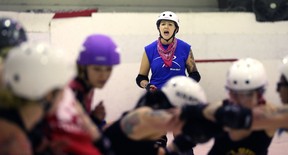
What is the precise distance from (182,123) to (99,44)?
29.7 inches

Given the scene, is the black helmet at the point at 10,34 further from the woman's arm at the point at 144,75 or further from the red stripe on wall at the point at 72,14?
the red stripe on wall at the point at 72,14

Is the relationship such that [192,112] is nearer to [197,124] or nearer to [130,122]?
[197,124]

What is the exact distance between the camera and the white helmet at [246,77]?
253 centimetres

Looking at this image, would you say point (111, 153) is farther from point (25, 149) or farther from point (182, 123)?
point (25, 149)

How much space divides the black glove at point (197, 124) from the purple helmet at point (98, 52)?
24.7 inches

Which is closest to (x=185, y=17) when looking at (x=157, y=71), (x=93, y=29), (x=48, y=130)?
(x=93, y=29)

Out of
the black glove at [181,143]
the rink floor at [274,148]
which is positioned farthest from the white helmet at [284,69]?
the rink floor at [274,148]

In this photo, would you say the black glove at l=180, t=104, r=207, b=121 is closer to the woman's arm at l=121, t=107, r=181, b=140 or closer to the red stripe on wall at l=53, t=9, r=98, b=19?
the woman's arm at l=121, t=107, r=181, b=140

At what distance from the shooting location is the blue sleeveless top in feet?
15.3

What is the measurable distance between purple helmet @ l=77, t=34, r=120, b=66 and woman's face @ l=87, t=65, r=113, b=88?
0.08 ft

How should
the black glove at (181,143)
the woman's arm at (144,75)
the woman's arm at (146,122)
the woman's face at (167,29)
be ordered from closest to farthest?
1. the woman's arm at (146,122)
2. the black glove at (181,143)
3. the woman's arm at (144,75)
4. the woman's face at (167,29)

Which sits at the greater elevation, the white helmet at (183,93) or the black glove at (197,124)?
the white helmet at (183,93)

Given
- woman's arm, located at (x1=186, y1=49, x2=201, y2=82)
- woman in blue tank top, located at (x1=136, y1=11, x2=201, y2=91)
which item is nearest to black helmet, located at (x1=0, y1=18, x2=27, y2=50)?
woman in blue tank top, located at (x1=136, y1=11, x2=201, y2=91)

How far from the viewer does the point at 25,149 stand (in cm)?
186
